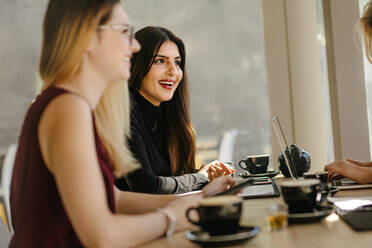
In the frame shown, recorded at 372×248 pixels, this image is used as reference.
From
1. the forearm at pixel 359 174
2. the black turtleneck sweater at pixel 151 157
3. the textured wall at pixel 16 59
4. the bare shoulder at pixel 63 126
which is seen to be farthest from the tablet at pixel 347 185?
the textured wall at pixel 16 59

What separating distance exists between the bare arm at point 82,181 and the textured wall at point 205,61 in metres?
4.35

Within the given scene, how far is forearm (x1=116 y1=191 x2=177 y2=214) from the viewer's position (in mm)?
1388

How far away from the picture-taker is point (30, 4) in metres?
5.73

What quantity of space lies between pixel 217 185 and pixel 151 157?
758mm

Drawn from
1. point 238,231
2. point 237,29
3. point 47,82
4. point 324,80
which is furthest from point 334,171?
point 237,29

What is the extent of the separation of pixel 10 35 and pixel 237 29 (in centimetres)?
287

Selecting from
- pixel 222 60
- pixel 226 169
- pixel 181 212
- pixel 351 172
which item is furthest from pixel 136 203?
pixel 222 60

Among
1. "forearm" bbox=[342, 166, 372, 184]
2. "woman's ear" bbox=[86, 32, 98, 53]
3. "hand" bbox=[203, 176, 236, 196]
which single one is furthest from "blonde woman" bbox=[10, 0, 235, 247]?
"forearm" bbox=[342, 166, 372, 184]

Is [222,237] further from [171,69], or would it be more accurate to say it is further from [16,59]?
[16,59]

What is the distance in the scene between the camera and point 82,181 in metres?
0.91

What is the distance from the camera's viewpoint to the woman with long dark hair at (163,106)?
2195 millimetres

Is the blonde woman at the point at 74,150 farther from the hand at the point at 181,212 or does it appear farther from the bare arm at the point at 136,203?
the bare arm at the point at 136,203

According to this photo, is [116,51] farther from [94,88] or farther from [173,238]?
[173,238]

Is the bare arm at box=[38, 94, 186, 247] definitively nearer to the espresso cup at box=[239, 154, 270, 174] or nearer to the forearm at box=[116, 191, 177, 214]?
the forearm at box=[116, 191, 177, 214]
